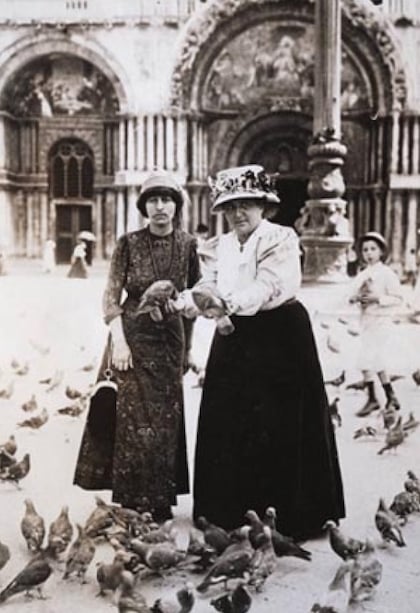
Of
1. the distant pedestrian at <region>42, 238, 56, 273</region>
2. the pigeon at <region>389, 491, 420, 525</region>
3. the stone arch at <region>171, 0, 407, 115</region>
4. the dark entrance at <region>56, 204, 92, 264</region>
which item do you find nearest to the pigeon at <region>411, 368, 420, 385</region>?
A: the pigeon at <region>389, 491, 420, 525</region>

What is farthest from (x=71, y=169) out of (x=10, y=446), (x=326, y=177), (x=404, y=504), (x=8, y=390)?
(x=404, y=504)

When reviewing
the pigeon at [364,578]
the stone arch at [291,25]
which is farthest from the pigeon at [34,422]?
the stone arch at [291,25]

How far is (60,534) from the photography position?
258 centimetres

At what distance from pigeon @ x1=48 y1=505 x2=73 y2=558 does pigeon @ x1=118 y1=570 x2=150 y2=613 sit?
32cm

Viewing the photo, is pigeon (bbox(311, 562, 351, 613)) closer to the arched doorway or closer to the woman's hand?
the woman's hand

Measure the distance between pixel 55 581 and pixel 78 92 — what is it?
6.34m

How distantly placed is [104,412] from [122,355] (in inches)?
9.4

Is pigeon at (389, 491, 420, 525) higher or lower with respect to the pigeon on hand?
lower

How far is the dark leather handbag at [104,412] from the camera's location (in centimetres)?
284

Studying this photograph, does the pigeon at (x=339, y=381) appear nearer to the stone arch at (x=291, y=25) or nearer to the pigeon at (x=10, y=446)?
the pigeon at (x=10, y=446)

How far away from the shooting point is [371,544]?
7.98 feet

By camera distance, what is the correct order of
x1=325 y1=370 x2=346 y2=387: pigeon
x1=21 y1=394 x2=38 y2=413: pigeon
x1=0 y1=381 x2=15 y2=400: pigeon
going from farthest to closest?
x1=325 y1=370 x2=346 y2=387: pigeon < x1=21 y1=394 x2=38 y2=413: pigeon < x1=0 y1=381 x2=15 y2=400: pigeon

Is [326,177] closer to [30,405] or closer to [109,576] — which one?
[30,405]

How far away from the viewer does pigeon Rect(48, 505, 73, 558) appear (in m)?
2.53
